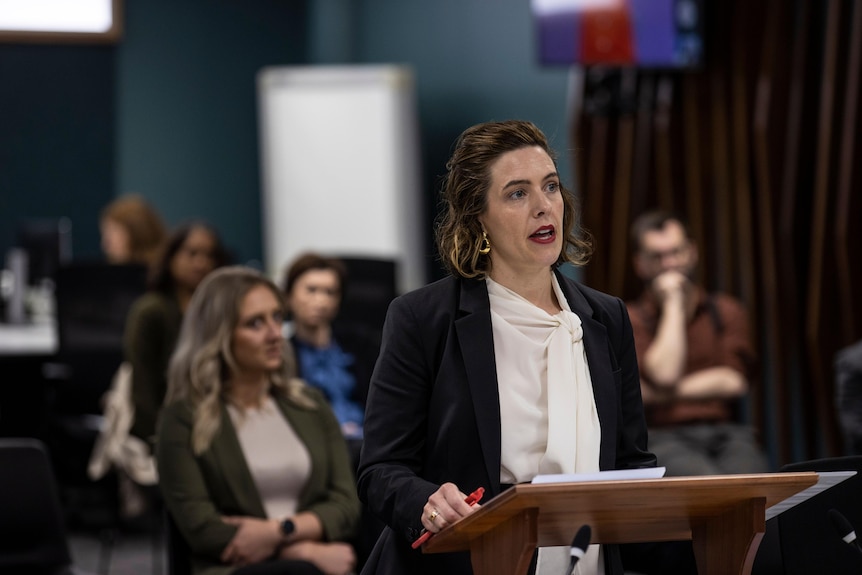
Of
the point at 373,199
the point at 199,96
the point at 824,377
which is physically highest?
the point at 199,96

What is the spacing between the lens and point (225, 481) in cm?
331

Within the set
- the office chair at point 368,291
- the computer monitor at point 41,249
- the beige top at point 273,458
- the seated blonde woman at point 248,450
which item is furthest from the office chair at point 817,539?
the computer monitor at point 41,249

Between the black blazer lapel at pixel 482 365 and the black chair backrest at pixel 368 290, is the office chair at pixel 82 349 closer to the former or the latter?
the black chair backrest at pixel 368 290

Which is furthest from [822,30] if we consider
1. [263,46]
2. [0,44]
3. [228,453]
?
[0,44]

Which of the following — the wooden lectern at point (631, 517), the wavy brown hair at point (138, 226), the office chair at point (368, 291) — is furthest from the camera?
the wavy brown hair at point (138, 226)

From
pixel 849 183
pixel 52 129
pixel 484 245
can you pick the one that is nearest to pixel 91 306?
pixel 849 183

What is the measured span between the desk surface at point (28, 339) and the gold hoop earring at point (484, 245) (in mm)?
4168

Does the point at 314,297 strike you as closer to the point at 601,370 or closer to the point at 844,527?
the point at 601,370

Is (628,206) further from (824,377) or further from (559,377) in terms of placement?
(559,377)

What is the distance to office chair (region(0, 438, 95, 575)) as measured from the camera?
10.5 feet

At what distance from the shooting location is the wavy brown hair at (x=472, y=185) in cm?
211

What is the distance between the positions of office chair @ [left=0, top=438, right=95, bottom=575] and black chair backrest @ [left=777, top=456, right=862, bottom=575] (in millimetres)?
1778

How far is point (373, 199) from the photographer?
25.8 ft

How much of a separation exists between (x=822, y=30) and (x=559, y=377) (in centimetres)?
357
